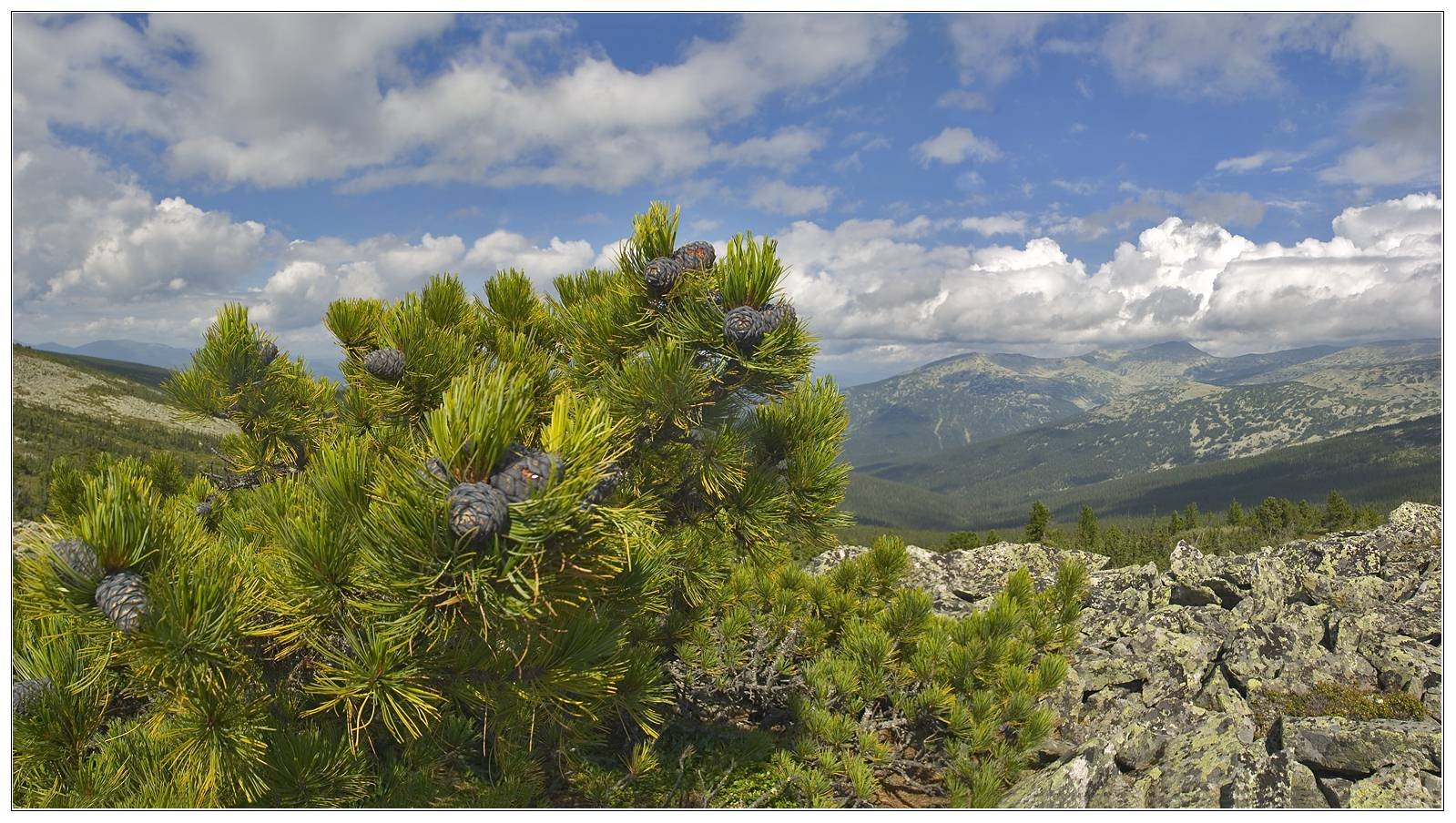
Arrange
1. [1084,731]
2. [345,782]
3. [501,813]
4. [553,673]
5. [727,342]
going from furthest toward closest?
[1084,731] < [727,342] < [501,813] < [345,782] < [553,673]

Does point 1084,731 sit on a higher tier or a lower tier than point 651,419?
lower

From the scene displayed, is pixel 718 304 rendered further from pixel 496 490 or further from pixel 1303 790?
pixel 1303 790

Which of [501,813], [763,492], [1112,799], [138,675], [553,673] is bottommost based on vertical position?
[1112,799]

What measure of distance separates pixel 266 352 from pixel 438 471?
3275 millimetres

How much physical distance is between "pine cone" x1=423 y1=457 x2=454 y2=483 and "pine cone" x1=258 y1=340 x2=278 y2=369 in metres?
3.09

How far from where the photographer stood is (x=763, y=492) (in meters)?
3.42

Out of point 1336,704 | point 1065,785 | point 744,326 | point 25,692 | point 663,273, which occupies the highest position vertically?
point 663,273

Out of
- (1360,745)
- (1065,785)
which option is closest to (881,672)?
(1065,785)

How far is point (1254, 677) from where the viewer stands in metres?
9.99

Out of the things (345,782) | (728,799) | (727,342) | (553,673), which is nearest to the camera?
(553,673)

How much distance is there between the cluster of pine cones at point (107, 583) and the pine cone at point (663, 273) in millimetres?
2169

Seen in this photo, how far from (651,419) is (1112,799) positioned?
15.1ft

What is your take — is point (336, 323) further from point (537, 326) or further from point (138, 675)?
point (138, 675)

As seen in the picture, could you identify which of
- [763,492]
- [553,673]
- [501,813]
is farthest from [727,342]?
[501,813]
